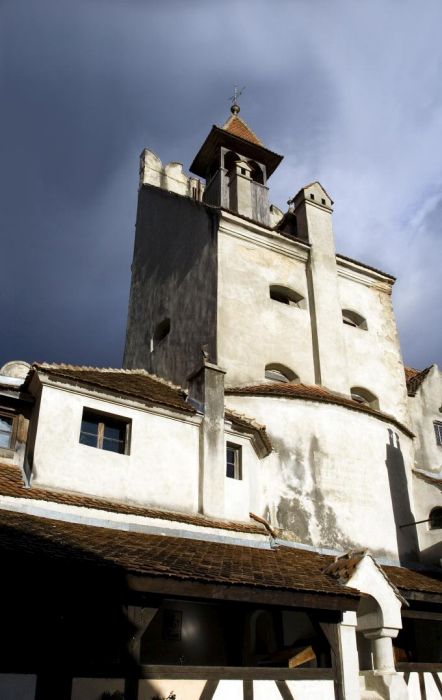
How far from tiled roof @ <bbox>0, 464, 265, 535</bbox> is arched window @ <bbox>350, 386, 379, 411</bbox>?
9122mm

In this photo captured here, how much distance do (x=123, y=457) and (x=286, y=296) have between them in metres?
11.4

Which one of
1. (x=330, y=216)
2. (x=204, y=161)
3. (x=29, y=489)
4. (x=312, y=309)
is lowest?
(x=29, y=489)

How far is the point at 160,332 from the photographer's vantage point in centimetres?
2603

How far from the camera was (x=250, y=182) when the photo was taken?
27.6 metres

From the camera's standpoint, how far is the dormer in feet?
87.7

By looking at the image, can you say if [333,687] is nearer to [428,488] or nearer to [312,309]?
[428,488]

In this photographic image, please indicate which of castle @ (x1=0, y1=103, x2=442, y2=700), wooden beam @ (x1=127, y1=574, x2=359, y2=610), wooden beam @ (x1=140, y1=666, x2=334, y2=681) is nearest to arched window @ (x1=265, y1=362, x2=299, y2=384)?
castle @ (x1=0, y1=103, x2=442, y2=700)

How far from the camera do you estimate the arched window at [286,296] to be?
24391mm

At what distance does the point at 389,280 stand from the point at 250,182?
718 cm

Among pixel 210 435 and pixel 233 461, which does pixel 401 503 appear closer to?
pixel 233 461

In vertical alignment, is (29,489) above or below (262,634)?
above

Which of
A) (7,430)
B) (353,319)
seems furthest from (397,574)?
(353,319)

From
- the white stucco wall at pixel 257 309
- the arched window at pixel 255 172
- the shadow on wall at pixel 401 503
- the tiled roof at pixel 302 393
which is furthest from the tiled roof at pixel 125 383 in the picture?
the arched window at pixel 255 172

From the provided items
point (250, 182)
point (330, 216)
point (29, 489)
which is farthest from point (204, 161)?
point (29, 489)
